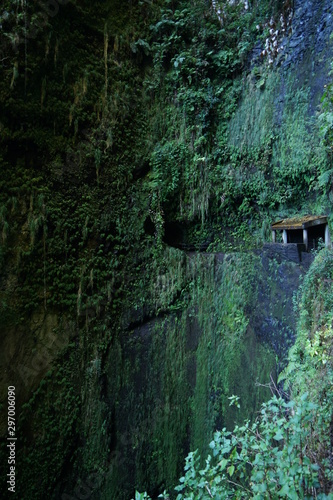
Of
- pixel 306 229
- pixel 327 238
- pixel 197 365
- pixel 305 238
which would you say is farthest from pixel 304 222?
pixel 197 365

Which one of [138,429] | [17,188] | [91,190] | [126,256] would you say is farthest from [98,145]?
[138,429]

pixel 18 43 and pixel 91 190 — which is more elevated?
pixel 18 43

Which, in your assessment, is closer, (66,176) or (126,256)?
(66,176)

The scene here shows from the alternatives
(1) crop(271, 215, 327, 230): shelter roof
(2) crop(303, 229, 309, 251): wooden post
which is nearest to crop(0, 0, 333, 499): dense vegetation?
(1) crop(271, 215, 327, 230): shelter roof

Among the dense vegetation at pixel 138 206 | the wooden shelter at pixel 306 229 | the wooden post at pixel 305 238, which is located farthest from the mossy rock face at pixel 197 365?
the wooden shelter at pixel 306 229

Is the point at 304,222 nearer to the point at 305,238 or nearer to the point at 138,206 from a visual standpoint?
the point at 305,238

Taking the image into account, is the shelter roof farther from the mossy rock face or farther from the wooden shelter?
the mossy rock face

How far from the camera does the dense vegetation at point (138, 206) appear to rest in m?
5.59

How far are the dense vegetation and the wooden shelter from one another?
1.31 ft

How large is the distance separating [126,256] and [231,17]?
6.64 m

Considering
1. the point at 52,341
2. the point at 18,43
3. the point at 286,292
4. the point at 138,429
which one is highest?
the point at 18,43

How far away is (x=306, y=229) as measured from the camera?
6.07 m

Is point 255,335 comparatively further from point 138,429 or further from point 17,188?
point 17,188

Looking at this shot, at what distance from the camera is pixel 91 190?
6492 mm
